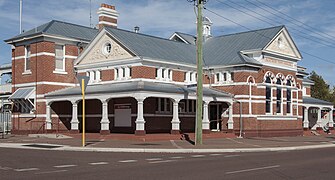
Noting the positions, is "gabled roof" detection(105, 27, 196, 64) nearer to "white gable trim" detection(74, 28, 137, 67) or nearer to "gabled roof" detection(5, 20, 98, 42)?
"white gable trim" detection(74, 28, 137, 67)

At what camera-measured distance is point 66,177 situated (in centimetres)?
1309

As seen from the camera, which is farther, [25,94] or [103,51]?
[25,94]

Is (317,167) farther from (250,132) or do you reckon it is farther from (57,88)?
(57,88)

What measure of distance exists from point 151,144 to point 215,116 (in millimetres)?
13118

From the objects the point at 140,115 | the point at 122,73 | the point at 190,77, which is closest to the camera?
the point at 140,115

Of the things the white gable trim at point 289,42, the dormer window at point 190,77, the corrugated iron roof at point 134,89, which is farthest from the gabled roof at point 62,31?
the white gable trim at point 289,42

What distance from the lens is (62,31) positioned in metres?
Answer: 40.0

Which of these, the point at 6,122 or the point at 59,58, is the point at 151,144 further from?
the point at 6,122

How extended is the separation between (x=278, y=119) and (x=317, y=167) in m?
25.8

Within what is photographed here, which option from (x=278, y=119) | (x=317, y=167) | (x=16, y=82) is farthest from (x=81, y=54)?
(x=317, y=167)

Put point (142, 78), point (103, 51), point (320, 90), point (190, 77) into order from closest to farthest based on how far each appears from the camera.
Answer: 1. point (142, 78)
2. point (103, 51)
3. point (190, 77)
4. point (320, 90)

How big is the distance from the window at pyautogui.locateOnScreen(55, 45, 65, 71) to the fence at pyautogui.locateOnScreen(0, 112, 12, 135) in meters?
A: 7.08

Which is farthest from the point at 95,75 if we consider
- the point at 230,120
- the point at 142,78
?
the point at 230,120

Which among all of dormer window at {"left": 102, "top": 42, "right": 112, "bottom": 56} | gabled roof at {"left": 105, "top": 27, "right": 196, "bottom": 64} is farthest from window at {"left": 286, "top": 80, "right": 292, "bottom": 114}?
dormer window at {"left": 102, "top": 42, "right": 112, "bottom": 56}
